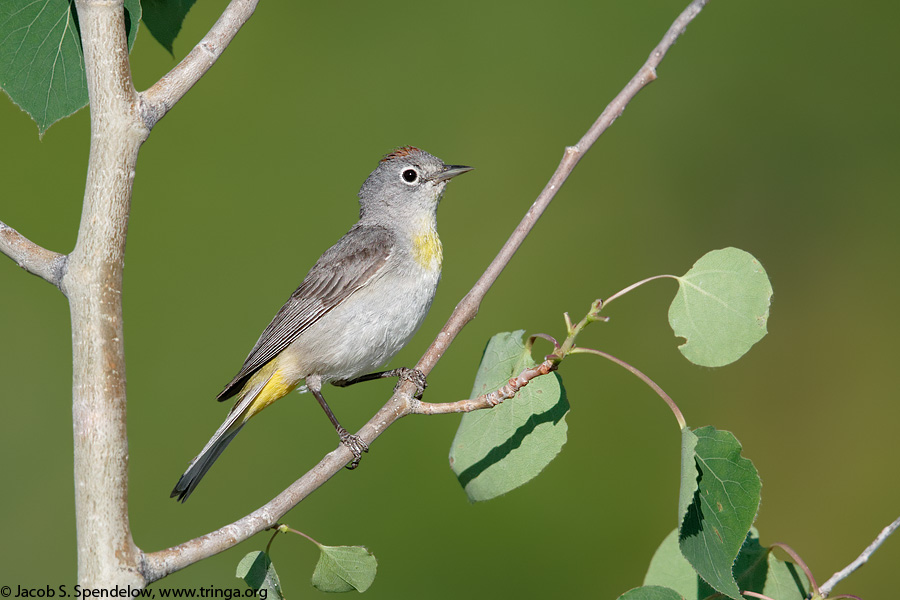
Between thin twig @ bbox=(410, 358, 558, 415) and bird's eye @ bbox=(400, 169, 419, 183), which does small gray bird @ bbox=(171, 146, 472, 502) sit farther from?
thin twig @ bbox=(410, 358, 558, 415)

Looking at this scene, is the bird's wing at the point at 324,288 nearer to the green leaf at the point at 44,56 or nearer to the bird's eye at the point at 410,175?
the bird's eye at the point at 410,175

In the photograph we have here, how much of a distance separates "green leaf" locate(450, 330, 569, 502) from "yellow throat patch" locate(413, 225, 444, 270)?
104cm

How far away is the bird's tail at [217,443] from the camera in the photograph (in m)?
2.47

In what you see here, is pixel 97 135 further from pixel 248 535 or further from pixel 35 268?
pixel 248 535

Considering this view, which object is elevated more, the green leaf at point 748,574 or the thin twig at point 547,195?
the thin twig at point 547,195

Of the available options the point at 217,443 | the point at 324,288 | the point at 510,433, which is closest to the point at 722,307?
the point at 510,433

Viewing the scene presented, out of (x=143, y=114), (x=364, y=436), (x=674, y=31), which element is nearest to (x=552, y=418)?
Answer: (x=364, y=436)

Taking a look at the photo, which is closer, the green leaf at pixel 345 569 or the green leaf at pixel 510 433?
the green leaf at pixel 345 569

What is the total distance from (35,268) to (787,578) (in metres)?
1.71

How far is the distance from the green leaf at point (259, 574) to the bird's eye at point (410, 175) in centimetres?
181

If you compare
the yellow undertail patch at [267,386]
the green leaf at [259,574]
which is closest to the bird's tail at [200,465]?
the yellow undertail patch at [267,386]

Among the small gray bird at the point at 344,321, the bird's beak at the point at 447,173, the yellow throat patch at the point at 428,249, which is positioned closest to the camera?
the small gray bird at the point at 344,321

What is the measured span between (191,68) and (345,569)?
1.06 metres

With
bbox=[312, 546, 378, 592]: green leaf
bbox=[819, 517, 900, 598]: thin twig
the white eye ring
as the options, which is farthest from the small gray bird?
bbox=[819, 517, 900, 598]: thin twig
